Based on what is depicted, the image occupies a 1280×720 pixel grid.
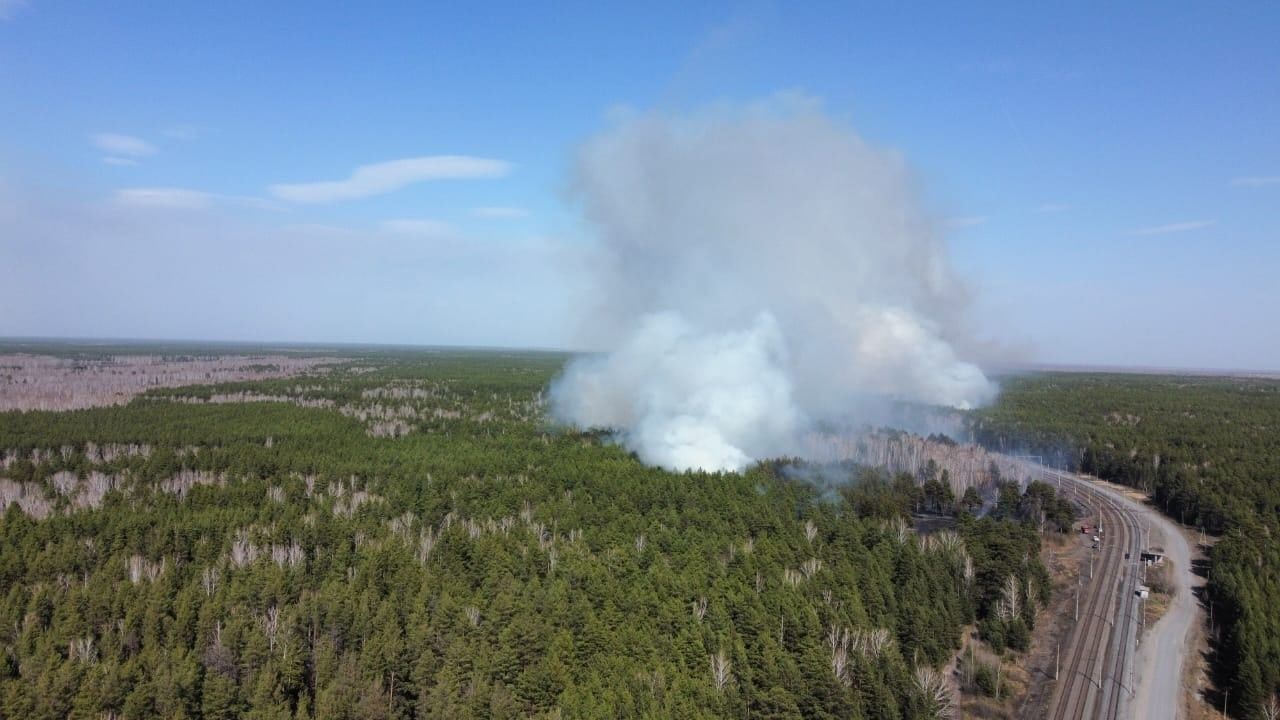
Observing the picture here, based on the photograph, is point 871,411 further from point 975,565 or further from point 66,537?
point 66,537

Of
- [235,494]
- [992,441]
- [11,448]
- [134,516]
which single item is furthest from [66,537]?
[992,441]

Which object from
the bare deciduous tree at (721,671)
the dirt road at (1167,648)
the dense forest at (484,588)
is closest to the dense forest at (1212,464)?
the dirt road at (1167,648)

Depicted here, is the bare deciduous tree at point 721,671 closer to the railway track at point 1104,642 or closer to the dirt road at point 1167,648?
the railway track at point 1104,642

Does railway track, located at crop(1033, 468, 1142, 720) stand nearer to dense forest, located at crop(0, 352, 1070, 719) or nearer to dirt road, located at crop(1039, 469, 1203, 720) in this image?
dirt road, located at crop(1039, 469, 1203, 720)

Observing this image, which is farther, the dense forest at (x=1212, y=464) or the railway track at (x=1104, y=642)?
the dense forest at (x=1212, y=464)

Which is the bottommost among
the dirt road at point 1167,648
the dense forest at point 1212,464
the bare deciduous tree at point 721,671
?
the dirt road at point 1167,648

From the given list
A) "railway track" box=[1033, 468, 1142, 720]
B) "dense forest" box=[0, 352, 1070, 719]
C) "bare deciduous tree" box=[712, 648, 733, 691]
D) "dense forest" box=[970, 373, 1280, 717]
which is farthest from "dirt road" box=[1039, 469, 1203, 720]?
"bare deciduous tree" box=[712, 648, 733, 691]

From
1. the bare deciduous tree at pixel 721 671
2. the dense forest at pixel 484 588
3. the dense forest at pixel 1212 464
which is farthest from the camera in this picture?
the dense forest at pixel 1212 464
